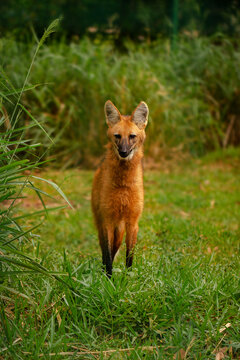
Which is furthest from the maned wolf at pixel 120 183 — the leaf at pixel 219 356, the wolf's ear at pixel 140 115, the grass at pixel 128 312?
the leaf at pixel 219 356

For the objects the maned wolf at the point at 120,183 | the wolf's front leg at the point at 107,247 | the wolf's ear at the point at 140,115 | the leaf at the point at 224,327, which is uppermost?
the wolf's ear at the point at 140,115

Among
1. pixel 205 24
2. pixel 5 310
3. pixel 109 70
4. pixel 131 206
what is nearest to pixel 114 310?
pixel 5 310

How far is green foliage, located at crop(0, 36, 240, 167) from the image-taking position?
7.37 metres

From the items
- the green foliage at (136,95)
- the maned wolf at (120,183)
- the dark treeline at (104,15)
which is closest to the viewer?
the maned wolf at (120,183)

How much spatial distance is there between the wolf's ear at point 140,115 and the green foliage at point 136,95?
335cm

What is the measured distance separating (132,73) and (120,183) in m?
4.59

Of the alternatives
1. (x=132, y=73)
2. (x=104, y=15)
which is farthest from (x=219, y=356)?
(x=104, y=15)

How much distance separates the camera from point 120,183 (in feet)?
11.3

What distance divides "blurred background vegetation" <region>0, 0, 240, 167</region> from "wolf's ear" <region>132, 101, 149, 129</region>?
231 centimetres

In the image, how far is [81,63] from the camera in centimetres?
784

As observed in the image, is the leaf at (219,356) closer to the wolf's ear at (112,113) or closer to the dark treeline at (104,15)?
the wolf's ear at (112,113)

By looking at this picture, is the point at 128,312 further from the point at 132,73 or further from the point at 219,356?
the point at 132,73

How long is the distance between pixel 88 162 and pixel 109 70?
1.67m

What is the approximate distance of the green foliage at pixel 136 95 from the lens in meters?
7.37
